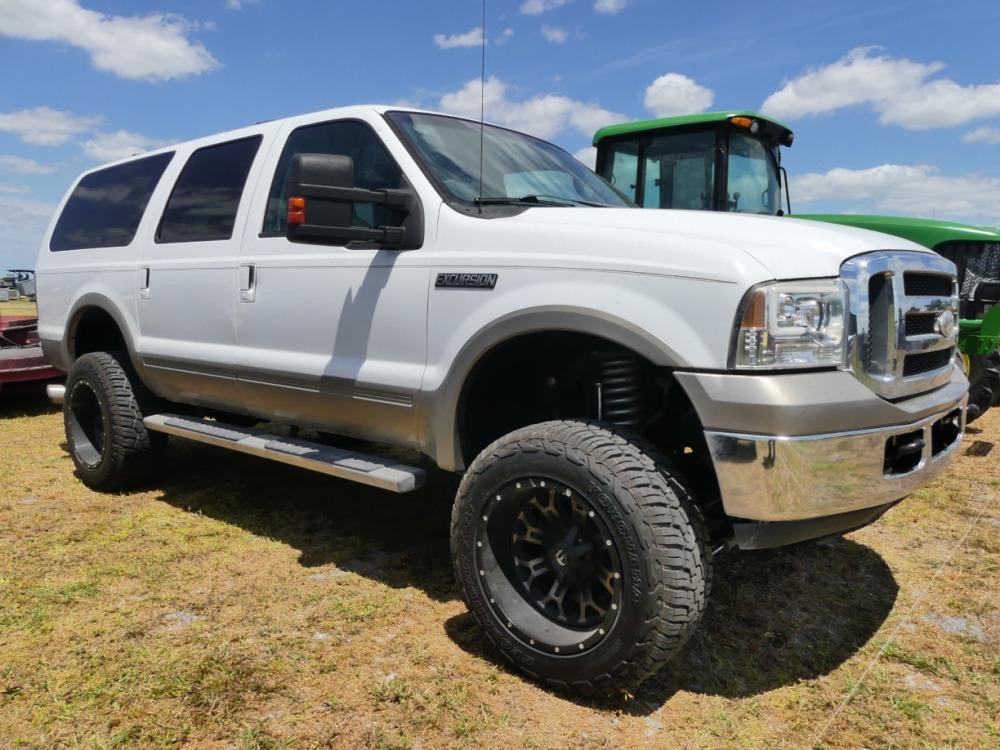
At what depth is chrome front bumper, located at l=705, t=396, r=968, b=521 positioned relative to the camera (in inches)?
87.7

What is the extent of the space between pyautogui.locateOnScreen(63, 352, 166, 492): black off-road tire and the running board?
0.23m

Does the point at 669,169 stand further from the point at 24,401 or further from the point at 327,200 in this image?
the point at 24,401

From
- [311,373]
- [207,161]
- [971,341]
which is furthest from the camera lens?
[971,341]

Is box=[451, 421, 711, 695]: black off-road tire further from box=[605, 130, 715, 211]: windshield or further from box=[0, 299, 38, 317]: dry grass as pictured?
box=[0, 299, 38, 317]: dry grass

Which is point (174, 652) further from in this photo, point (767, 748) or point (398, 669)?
point (767, 748)

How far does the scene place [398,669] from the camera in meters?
2.71

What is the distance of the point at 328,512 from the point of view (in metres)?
4.50

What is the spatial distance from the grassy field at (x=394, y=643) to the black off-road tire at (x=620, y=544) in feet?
0.49

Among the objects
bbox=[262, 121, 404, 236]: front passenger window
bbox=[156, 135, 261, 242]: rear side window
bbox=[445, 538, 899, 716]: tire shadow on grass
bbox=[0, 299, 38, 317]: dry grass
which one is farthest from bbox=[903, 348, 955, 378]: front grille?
bbox=[0, 299, 38, 317]: dry grass

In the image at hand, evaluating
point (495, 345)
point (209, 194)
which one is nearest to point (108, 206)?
point (209, 194)

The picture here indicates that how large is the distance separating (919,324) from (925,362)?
144mm

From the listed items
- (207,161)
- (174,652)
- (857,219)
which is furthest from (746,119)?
(174,652)

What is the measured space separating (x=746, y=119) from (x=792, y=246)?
4593 mm

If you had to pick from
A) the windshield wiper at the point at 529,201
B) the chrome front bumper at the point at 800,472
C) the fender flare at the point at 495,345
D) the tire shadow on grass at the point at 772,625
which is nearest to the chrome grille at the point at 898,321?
the chrome front bumper at the point at 800,472
